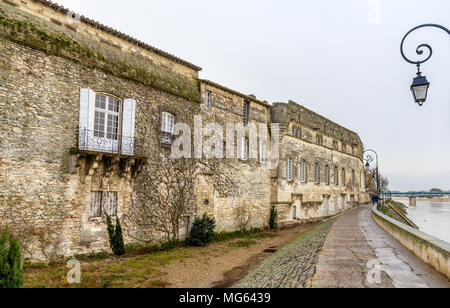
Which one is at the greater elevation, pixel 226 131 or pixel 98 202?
pixel 226 131

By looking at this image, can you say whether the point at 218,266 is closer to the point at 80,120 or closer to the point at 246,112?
the point at 80,120

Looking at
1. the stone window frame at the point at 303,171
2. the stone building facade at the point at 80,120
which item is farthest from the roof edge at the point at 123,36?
the stone window frame at the point at 303,171

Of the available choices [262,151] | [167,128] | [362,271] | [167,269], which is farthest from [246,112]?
[362,271]

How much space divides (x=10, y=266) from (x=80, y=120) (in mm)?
5788

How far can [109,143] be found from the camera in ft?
38.1

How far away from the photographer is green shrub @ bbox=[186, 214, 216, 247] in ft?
47.9

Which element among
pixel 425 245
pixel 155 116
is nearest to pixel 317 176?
pixel 155 116

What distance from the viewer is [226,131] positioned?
17641 millimetres

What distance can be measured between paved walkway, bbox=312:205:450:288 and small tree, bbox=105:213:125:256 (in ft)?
27.6

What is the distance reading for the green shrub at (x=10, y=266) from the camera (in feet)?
22.2

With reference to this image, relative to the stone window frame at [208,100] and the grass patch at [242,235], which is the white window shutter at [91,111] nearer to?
the stone window frame at [208,100]

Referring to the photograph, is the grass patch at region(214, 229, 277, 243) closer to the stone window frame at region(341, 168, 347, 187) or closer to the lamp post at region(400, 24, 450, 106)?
the lamp post at region(400, 24, 450, 106)
